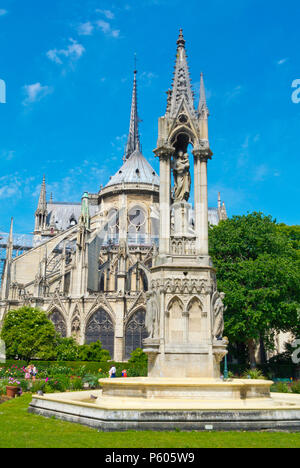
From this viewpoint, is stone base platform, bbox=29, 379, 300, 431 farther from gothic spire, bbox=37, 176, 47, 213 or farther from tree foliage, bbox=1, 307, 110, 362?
gothic spire, bbox=37, 176, 47, 213

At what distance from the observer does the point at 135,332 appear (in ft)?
147

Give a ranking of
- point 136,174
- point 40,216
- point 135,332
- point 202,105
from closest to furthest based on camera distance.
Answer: point 202,105 → point 135,332 → point 136,174 → point 40,216

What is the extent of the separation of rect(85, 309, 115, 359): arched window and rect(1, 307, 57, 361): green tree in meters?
7.28

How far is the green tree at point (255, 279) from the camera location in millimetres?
28391

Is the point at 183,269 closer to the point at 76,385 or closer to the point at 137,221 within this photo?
the point at 76,385

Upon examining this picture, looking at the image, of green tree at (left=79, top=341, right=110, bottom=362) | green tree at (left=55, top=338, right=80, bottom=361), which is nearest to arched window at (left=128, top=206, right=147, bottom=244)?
green tree at (left=55, top=338, right=80, bottom=361)

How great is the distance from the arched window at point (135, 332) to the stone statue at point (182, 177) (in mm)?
32505

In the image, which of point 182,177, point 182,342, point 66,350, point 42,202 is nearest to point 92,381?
point 182,342

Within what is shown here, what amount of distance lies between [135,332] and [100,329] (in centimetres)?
382

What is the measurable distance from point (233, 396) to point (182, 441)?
278 cm

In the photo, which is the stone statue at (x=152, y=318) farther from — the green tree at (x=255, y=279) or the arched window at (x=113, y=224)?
the arched window at (x=113, y=224)

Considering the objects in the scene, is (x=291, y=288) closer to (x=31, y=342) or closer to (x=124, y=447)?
(x=31, y=342)

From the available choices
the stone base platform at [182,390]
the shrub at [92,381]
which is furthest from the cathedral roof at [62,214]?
the stone base platform at [182,390]
